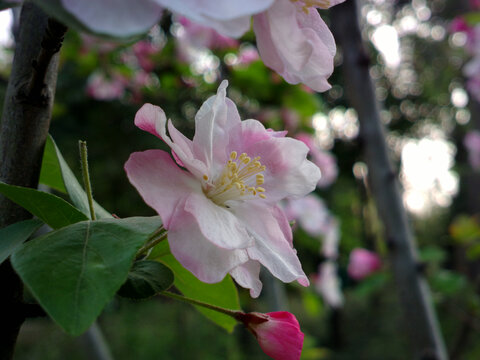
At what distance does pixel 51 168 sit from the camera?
516 millimetres

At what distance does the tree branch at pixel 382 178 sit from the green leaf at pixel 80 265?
1.13m

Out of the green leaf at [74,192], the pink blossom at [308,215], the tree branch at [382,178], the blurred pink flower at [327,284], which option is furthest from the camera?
the blurred pink flower at [327,284]

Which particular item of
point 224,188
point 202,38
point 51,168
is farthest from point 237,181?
point 202,38

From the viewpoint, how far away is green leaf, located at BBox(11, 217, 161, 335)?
0.28 metres

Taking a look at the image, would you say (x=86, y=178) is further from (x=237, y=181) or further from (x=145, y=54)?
(x=145, y=54)

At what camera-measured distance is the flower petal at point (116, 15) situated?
0.78 ft

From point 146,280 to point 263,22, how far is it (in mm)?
227

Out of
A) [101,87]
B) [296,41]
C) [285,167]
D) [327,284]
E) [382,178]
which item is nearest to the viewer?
[296,41]

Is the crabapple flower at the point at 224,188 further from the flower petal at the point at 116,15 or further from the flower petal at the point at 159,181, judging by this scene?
the flower petal at the point at 116,15

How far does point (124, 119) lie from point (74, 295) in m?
2.05

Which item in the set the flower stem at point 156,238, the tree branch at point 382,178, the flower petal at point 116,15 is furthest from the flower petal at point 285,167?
the tree branch at point 382,178

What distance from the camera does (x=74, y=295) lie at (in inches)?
11.5

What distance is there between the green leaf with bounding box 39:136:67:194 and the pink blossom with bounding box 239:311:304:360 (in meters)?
0.26

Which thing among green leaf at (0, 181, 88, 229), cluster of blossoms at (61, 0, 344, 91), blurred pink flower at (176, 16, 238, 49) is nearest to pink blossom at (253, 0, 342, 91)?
cluster of blossoms at (61, 0, 344, 91)
